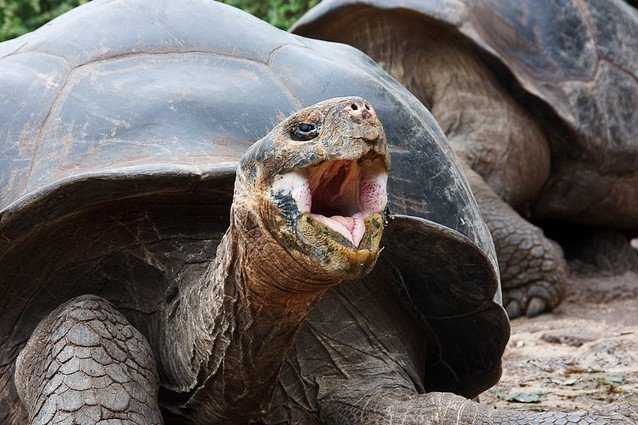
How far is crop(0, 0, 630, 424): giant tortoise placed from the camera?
8.75 ft

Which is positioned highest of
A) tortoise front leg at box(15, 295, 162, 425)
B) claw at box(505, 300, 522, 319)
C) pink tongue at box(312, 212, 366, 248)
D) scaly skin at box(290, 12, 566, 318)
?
pink tongue at box(312, 212, 366, 248)

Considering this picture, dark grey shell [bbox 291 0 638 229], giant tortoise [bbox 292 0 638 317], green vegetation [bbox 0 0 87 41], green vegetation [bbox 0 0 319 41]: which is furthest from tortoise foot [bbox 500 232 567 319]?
green vegetation [bbox 0 0 87 41]

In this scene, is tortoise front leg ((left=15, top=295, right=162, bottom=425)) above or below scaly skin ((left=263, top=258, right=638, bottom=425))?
above

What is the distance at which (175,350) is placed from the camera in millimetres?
2865

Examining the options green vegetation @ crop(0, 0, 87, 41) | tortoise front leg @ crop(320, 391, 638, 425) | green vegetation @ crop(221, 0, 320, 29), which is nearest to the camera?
tortoise front leg @ crop(320, 391, 638, 425)

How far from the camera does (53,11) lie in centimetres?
991

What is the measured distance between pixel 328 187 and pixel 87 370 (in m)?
0.77

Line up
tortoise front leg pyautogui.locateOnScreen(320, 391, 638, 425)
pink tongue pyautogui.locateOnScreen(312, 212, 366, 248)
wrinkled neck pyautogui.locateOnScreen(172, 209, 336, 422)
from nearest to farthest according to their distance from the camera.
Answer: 1. pink tongue pyautogui.locateOnScreen(312, 212, 366, 248)
2. wrinkled neck pyautogui.locateOnScreen(172, 209, 336, 422)
3. tortoise front leg pyautogui.locateOnScreen(320, 391, 638, 425)

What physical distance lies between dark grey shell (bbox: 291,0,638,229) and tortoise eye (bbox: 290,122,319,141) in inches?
189

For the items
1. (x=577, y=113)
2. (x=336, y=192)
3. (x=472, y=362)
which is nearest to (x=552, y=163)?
(x=577, y=113)

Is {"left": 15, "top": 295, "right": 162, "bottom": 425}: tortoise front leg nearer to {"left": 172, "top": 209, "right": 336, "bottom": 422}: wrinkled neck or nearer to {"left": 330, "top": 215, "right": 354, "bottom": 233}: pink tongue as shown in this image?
{"left": 172, "top": 209, "right": 336, "bottom": 422}: wrinkled neck

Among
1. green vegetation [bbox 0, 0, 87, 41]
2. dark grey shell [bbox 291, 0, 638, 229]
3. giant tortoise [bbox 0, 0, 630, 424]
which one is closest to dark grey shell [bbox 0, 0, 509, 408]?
giant tortoise [bbox 0, 0, 630, 424]

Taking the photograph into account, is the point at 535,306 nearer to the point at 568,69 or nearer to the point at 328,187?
the point at 568,69

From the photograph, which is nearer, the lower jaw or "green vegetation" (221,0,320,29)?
the lower jaw
